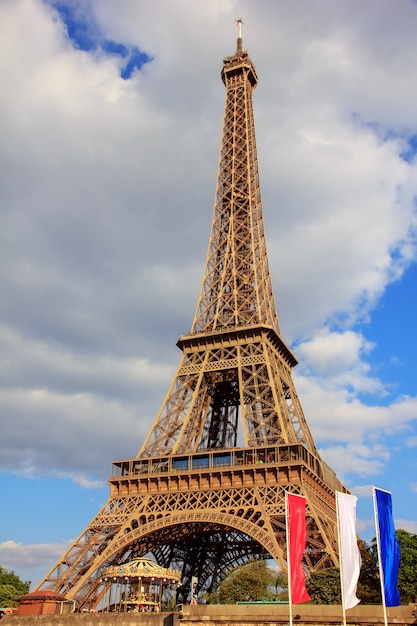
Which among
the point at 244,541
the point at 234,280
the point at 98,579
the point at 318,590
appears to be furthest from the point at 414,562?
the point at 234,280

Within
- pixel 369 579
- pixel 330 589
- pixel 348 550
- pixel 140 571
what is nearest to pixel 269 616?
pixel 348 550

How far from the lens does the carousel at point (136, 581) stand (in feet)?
139

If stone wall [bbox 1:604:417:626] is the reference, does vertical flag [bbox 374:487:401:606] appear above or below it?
above

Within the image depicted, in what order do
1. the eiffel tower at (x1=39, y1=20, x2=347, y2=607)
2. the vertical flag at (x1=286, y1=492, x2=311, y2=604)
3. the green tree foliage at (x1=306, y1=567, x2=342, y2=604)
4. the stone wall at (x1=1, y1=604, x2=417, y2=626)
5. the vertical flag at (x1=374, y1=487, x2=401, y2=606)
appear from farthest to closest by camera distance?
1. the eiffel tower at (x1=39, y1=20, x2=347, y2=607)
2. the green tree foliage at (x1=306, y1=567, x2=342, y2=604)
3. the stone wall at (x1=1, y1=604, x2=417, y2=626)
4. the vertical flag at (x1=286, y1=492, x2=311, y2=604)
5. the vertical flag at (x1=374, y1=487, x2=401, y2=606)

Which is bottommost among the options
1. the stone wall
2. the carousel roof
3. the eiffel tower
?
the stone wall

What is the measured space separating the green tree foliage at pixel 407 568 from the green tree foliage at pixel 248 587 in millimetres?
8985

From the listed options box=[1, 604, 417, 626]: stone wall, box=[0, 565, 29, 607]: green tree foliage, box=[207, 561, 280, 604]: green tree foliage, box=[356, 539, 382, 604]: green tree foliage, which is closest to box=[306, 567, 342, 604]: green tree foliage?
box=[356, 539, 382, 604]: green tree foliage

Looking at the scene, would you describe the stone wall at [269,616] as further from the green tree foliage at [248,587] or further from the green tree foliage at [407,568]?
the green tree foliage at [407,568]

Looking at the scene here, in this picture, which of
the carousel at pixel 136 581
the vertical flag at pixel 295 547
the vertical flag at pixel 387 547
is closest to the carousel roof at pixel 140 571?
the carousel at pixel 136 581

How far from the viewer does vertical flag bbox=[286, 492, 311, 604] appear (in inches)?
1045

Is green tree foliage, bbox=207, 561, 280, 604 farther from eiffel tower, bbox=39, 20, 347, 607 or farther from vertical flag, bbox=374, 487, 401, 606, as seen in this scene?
vertical flag, bbox=374, 487, 401, 606

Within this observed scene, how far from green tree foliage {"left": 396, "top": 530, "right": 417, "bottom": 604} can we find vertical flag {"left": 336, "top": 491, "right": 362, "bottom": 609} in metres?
18.4

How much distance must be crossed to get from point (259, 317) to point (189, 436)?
45.0ft

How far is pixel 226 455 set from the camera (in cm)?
5222
